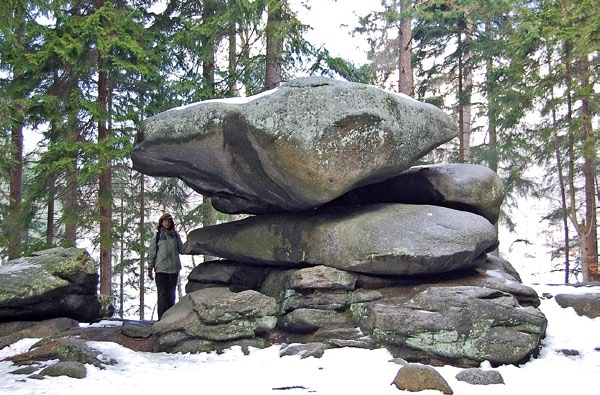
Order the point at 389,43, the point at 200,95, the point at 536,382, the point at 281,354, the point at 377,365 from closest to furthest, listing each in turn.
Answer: the point at 536,382, the point at 377,365, the point at 281,354, the point at 200,95, the point at 389,43

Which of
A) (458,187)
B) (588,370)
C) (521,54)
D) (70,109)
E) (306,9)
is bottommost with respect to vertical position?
(588,370)

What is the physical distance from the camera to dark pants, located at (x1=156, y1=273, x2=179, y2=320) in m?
10.1

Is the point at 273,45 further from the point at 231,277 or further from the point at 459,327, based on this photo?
the point at 459,327

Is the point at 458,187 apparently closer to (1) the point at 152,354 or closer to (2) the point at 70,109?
(1) the point at 152,354

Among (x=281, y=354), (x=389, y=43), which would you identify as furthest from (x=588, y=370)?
(x=389, y=43)

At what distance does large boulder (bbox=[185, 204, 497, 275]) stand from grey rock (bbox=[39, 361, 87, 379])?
150 inches

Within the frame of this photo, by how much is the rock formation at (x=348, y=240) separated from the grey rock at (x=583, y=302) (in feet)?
4.84

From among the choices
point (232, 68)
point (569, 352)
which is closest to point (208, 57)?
point (232, 68)

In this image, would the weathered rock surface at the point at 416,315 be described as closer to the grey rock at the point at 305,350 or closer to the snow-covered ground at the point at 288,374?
the grey rock at the point at 305,350

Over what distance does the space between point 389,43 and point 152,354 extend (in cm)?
1592

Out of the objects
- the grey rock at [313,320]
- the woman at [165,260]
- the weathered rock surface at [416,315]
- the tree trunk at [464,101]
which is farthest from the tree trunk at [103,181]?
the tree trunk at [464,101]

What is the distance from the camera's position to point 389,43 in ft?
63.6

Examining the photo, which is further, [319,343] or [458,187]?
[458,187]

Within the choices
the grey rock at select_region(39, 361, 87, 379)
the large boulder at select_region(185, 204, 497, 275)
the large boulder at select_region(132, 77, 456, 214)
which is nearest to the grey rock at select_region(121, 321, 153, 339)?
the large boulder at select_region(185, 204, 497, 275)
